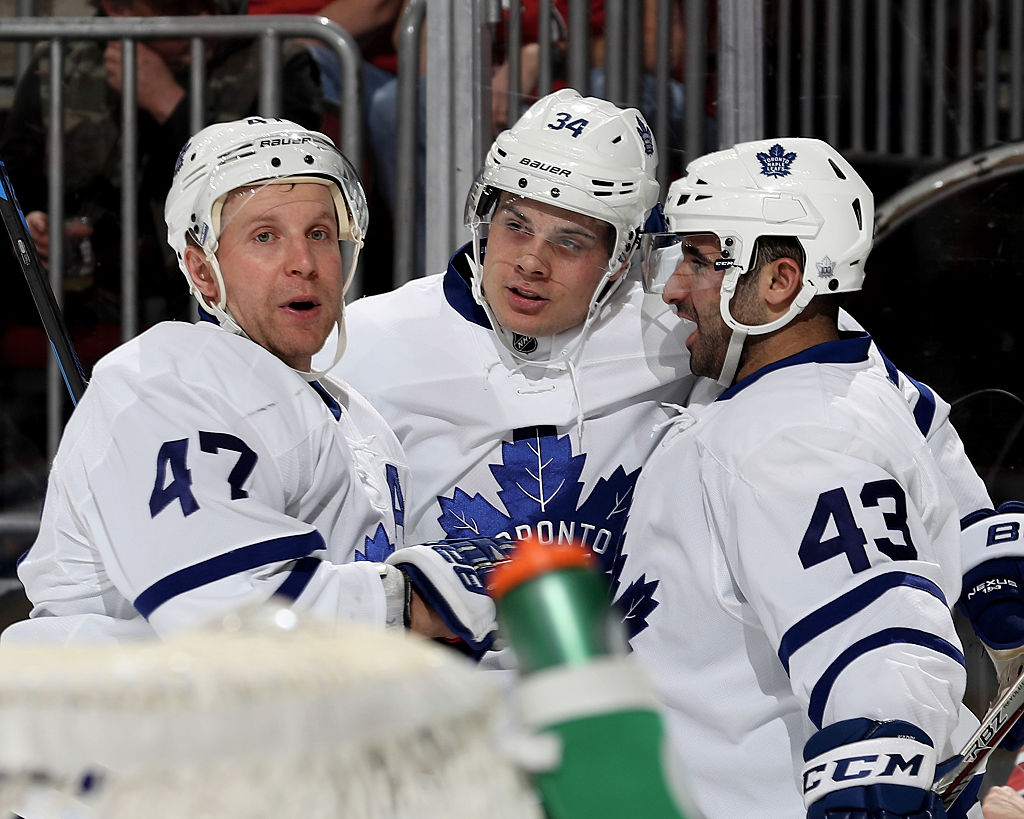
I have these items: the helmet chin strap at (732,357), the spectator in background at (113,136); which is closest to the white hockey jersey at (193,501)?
the helmet chin strap at (732,357)

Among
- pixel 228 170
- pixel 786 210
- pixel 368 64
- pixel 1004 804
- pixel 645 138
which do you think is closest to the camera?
pixel 228 170

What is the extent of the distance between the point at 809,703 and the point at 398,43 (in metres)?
1.96

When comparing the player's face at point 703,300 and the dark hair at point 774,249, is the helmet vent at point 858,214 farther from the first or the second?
the player's face at point 703,300

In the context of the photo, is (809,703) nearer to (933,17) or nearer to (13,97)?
(933,17)

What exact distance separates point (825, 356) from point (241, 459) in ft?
2.65

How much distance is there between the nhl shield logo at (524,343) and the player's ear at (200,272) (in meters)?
0.56

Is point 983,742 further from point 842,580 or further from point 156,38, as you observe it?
point 156,38

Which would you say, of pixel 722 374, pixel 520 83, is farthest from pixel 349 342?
pixel 520 83

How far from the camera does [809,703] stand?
145 cm

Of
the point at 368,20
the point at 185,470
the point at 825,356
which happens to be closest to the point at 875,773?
the point at 825,356

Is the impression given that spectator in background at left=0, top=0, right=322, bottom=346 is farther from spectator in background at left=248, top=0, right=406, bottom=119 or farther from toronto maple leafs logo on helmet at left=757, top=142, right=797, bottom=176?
toronto maple leafs logo on helmet at left=757, top=142, right=797, bottom=176

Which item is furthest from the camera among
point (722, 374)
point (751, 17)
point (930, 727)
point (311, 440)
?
point (751, 17)

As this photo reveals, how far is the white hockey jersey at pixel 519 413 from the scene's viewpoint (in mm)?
2064

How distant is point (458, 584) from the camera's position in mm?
1485
